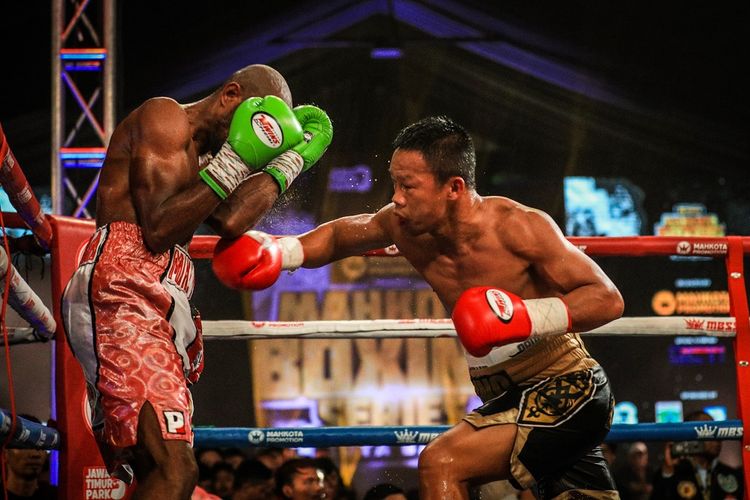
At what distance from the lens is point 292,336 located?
9.46ft

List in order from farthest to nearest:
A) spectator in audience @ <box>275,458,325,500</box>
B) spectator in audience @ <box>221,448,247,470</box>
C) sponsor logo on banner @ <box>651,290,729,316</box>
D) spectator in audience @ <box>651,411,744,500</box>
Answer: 1. sponsor logo on banner @ <box>651,290,729,316</box>
2. spectator in audience @ <box>221,448,247,470</box>
3. spectator in audience @ <box>651,411,744,500</box>
4. spectator in audience @ <box>275,458,325,500</box>

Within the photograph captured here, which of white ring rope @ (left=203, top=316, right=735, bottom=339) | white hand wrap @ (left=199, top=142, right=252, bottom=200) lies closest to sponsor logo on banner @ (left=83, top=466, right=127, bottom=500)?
white ring rope @ (left=203, top=316, right=735, bottom=339)

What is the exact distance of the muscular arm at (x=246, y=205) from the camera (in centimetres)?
228

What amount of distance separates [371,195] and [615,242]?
6.67 m

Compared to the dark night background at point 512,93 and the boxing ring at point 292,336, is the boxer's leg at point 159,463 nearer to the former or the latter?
the boxing ring at point 292,336

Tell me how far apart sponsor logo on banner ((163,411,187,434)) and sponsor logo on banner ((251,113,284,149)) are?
68 centimetres

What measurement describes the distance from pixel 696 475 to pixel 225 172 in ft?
12.3

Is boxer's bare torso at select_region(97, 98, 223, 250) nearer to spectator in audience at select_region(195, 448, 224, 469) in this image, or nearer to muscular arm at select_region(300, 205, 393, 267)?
muscular arm at select_region(300, 205, 393, 267)

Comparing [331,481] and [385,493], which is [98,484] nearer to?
[385,493]

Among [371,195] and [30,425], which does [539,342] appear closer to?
[30,425]

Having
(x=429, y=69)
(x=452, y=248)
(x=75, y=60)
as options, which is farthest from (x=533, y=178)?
(x=452, y=248)

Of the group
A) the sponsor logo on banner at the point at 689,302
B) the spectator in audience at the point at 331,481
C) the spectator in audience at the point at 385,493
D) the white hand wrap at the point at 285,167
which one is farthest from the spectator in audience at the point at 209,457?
the sponsor logo on banner at the point at 689,302

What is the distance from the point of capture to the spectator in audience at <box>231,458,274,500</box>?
155 inches

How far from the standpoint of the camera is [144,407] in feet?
6.56
